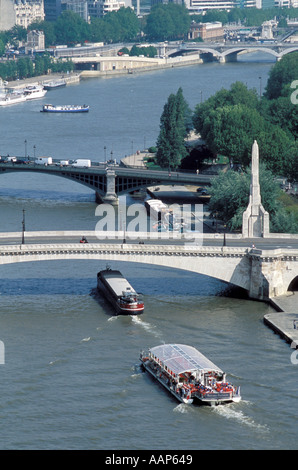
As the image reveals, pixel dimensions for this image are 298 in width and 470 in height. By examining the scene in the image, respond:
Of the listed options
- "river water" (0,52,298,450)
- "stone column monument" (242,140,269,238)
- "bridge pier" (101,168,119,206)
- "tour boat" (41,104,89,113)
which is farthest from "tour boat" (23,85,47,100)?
"stone column monument" (242,140,269,238)

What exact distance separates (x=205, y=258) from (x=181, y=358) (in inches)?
540

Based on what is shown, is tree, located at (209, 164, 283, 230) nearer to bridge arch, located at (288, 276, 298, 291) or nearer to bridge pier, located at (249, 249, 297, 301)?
bridge arch, located at (288, 276, 298, 291)

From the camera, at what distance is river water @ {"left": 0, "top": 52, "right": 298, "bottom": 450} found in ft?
178

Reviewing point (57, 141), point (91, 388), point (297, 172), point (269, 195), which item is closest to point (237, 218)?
point (269, 195)

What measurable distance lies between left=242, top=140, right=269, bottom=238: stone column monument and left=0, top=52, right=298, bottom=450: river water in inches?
158

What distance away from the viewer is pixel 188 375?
5900cm

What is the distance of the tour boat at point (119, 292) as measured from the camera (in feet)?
230

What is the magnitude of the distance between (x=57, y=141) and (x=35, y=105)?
44850mm

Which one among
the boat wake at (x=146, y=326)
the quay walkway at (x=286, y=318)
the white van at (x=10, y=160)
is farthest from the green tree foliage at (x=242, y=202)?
the white van at (x=10, y=160)

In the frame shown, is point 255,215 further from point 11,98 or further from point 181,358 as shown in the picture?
point 11,98

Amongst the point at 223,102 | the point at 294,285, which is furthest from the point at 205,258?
the point at 223,102
